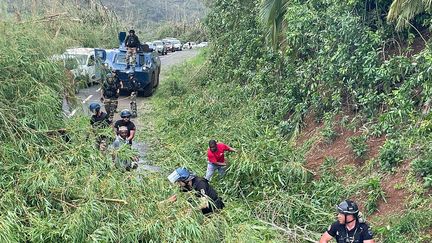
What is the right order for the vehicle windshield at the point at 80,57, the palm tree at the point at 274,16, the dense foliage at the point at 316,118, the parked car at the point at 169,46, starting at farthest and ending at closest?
the parked car at the point at 169,46 < the palm tree at the point at 274,16 < the vehicle windshield at the point at 80,57 < the dense foliage at the point at 316,118

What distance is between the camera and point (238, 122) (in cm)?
1211

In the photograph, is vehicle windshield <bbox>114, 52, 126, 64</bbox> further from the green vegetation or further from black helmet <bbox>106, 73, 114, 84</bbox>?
black helmet <bbox>106, 73, 114, 84</bbox>

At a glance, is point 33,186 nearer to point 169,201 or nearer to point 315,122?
point 169,201

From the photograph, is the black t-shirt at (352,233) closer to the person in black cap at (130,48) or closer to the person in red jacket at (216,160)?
the person in red jacket at (216,160)

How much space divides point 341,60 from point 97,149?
192 inches

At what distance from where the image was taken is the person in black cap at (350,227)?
600cm

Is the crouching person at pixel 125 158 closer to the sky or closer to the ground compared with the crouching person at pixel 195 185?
closer to the ground

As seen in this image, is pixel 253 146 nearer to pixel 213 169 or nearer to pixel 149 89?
pixel 213 169

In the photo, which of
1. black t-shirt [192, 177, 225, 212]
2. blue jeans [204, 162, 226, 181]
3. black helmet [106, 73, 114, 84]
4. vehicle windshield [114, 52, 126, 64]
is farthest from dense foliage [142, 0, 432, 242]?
vehicle windshield [114, 52, 126, 64]

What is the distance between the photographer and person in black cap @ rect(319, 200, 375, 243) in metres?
6.00

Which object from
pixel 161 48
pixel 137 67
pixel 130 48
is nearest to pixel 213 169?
pixel 137 67

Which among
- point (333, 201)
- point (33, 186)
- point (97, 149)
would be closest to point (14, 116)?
point (97, 149)

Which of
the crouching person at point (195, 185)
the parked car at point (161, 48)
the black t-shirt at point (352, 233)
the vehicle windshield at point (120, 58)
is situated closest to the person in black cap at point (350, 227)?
the black t-shirt at point (352, 233)

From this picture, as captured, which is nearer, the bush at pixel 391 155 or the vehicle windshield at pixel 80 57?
the bush at pixel 391 155
